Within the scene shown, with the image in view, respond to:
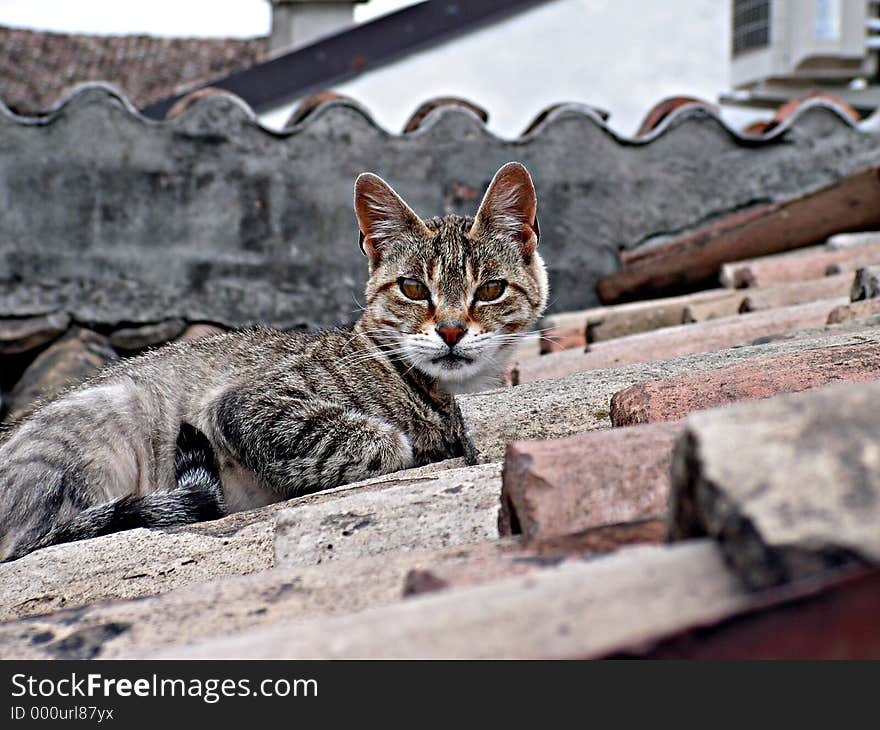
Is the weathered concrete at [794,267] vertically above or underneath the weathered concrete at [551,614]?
above

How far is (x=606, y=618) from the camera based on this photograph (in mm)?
890

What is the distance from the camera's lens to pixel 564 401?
7.60 ft

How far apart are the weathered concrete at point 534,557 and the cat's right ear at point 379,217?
2441 millimetres

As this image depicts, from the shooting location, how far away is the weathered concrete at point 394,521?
5.94 ft

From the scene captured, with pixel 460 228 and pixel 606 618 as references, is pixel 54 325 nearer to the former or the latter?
pixel 460 228

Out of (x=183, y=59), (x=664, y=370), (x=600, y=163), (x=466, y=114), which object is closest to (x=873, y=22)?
(x=600, y=163)

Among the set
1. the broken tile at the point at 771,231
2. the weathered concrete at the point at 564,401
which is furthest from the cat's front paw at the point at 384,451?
the broken tile at the point at 771,231

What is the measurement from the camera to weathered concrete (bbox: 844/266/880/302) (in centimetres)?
313

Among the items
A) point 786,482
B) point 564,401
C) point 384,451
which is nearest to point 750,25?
point 384,451

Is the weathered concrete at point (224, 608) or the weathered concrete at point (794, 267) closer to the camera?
the weathered concrete at point (224, 608)

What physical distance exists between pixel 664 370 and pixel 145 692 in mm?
1698

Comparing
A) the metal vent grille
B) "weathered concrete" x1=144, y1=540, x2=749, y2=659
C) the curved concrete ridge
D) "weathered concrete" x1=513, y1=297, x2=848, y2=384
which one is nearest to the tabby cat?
"weathered concrete" x1=513, y1=297, x2=848, y2=384

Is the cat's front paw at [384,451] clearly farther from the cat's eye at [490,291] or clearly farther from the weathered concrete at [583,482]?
the weathered concrete at [583,482]

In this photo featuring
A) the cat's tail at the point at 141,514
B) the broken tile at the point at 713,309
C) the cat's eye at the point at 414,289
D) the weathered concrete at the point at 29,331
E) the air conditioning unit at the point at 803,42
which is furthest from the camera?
the air conditioning unit at the point at 803,42
